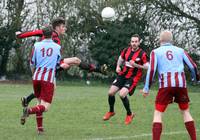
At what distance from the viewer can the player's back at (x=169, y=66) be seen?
8445mm

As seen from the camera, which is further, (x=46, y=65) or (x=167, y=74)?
(x=46, y=65)

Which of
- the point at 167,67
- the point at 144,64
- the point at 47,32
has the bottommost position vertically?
the point at 144,64

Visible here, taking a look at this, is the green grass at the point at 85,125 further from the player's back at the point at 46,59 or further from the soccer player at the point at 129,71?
the player's back at the point at 46,59

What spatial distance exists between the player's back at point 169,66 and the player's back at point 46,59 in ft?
7.53

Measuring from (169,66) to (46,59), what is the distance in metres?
2.53

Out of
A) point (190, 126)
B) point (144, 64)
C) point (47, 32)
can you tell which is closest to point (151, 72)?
point (190, 126)

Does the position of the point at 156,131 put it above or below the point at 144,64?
below

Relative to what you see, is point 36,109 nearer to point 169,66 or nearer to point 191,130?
point 169,66

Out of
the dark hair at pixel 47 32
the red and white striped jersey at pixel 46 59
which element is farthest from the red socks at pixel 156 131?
the dark hair at pixel 47 32

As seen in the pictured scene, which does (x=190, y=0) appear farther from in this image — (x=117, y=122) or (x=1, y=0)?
(x=117, y=122)

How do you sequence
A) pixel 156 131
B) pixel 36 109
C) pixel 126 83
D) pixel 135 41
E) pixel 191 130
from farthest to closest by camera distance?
pixel 126 83
pixel 135 41
pixel 36 109
pixel 191 130
pixel 156 131

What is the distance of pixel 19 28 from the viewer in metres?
37.8

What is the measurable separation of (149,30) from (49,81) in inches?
1122

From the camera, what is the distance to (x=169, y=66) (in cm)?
848
